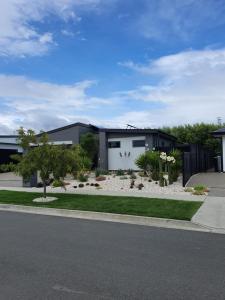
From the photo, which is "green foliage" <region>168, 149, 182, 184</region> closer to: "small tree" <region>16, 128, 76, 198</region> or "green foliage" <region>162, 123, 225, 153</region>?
"small tree" <region>16, 128, 76, 198</region>

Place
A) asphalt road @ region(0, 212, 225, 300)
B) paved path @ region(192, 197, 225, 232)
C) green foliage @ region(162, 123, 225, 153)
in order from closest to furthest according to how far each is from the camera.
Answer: asphalt road @ region(0, 212, 225, 300) < paved path @ region(192, 197, 225, 232) < green foliage @ region(162, 123, 225, 153)

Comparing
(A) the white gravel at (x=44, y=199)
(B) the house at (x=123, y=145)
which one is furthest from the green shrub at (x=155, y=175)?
(B) the house at (x=123, y=145)

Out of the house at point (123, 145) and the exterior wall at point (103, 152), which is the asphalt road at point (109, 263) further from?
the exterior wall at point (103, 152)

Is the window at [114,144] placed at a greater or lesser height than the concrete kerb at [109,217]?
greater

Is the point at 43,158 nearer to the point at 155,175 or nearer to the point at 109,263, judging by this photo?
the point at 155,175

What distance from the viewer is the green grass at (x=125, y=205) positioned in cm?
1167

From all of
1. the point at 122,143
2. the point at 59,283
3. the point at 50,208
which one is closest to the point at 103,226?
the point at 50,208

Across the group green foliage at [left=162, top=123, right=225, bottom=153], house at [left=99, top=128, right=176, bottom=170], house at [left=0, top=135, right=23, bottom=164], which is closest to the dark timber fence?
house at [left=99, top=128, right=176, bottom=170]

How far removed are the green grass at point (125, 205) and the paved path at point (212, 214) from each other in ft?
0.74

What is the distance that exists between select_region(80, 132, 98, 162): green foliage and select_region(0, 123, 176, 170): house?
1.65ft

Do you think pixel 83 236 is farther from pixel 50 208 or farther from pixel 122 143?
pixel 122 143

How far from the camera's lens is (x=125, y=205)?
13.1m

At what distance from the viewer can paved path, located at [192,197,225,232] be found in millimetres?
10223

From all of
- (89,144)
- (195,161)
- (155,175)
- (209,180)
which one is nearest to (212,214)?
(209,180)
